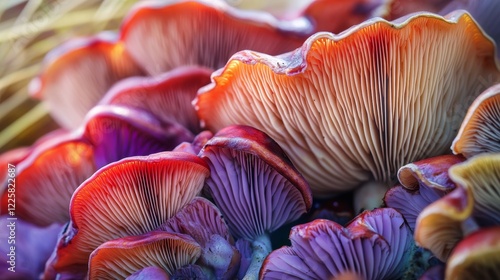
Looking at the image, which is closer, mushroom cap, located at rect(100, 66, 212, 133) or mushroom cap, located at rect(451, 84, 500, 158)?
mushroom cap, located at rect(451, 84, 500, 158)

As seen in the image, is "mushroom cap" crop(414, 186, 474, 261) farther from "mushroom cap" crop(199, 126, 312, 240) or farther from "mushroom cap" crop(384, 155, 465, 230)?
"mushroom cap" crop(199, 126, 312, 240)

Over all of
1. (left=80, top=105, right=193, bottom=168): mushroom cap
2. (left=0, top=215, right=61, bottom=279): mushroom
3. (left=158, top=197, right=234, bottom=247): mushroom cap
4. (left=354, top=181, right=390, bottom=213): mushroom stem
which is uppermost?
(left=80, top=105, right=193, bottom=168): mushroom cap

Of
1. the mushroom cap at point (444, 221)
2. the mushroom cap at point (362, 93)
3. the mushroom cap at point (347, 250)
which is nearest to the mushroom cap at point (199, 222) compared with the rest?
the mushroom cap at point (347, 250)

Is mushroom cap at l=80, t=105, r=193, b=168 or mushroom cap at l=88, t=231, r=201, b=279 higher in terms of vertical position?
mushroom cap at l=80, t=105, r=193, b=168

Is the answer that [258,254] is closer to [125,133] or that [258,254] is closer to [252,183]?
[252,183]

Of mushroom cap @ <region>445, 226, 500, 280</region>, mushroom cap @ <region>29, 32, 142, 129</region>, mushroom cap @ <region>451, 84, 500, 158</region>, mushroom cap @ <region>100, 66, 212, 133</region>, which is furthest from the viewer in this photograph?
mushroom cap @ <region>29, 32, 142, 129</region>

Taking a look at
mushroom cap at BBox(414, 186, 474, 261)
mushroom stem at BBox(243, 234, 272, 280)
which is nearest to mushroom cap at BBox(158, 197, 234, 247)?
mushroom stem at BBox(243, 234, 272, 280)

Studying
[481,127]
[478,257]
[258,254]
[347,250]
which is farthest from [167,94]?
[478,257]
